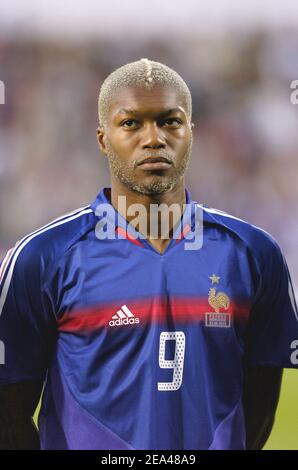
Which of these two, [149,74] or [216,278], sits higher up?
[149,74]

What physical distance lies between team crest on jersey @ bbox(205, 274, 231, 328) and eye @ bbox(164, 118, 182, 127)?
1.46 feet

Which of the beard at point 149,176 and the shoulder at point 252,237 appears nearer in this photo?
the beard at point 149,176

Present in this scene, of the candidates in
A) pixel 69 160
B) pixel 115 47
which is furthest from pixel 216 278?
pixel 115 47

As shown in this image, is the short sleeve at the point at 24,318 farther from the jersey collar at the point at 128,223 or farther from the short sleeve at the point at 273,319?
the short sleeve at the point at 273,319

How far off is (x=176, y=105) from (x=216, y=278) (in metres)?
0.50

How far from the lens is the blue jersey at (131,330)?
2250 millimetres

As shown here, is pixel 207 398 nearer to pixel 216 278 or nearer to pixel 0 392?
pixel 216 278

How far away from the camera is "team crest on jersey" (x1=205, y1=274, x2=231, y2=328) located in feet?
7.62

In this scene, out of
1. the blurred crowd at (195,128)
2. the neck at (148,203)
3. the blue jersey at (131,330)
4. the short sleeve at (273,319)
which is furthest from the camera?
the blurred crowd at (195,128)

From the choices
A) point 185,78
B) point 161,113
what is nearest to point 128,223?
point 161,113

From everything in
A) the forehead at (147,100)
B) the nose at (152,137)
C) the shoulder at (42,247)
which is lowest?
the shoulder at (42,247)

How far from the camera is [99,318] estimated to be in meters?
2.29

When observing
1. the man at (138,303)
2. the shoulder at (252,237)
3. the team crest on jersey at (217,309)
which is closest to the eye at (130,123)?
the man at (138,303)
